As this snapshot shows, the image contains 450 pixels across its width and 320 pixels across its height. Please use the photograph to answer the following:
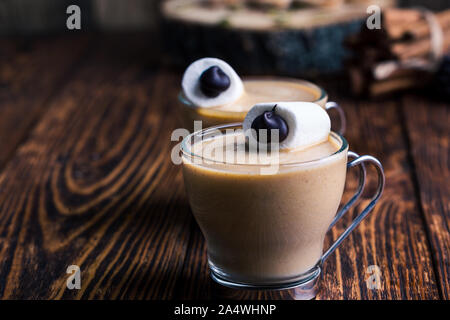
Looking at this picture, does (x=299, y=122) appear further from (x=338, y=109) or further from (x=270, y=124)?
(x=338, y=109)

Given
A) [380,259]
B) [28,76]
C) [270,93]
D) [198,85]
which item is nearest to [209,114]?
[198,85]

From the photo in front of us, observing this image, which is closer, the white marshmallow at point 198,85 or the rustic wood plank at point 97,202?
the rustic wood plank at point 97,202

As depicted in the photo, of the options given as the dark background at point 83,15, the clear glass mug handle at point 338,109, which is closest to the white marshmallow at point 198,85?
the clear glass mug handle at point 338,109

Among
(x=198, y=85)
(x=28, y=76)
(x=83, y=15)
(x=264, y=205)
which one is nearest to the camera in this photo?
(x=264, y=205)

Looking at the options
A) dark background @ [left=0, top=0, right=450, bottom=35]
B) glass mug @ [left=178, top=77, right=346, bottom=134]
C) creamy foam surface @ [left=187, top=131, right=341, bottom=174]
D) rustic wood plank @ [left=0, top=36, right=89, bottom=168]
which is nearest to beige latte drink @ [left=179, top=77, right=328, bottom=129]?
glass mug @ [left=178, top=77, right=346, bottom=134]

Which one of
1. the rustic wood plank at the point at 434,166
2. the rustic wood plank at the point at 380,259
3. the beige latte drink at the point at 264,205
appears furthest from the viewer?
the rustic wood plank at the point at 434,166

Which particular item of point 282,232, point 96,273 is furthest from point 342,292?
point 96,273

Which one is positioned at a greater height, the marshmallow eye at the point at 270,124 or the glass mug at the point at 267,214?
the marshmallow eye at the point at 270,124

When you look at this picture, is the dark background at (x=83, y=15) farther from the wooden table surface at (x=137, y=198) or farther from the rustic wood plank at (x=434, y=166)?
the rustic wood plank at (x=434, y=166)
